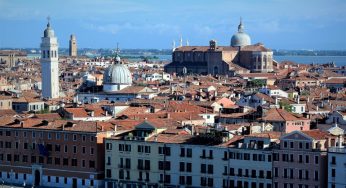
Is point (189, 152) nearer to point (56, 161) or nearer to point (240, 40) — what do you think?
point (56, 161)

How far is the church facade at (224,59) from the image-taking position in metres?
108

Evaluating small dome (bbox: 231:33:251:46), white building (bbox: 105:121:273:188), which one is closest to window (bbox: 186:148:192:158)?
white building (bbox: 105:121:273:188)

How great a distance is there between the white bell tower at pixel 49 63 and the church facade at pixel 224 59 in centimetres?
3555

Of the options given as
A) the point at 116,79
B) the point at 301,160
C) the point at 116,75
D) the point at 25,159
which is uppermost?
the point at 116,75

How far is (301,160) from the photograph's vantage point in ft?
112

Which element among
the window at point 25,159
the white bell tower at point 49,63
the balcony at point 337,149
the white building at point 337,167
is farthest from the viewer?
the white bell tower at point 49,63

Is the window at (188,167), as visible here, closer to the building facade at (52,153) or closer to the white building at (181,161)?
the white building at (181,161)

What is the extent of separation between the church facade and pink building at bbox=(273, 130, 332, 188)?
2779 inches

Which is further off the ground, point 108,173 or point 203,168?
point 203,168

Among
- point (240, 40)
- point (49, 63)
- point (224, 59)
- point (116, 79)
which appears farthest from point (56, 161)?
point (240, 40)

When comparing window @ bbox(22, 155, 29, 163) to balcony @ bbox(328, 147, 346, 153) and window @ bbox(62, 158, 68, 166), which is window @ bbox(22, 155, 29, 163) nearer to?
window @ bbox(62, 158, 68, 166)

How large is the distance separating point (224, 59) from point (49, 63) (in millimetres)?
39614

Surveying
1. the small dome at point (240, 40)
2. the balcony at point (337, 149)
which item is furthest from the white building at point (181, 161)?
the small dome at point (240, 40)

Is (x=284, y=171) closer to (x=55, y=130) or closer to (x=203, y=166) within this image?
(x=203, y=166)
